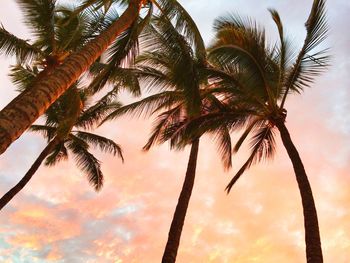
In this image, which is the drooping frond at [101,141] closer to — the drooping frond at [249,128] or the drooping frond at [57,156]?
the drooping frond at [57,156]

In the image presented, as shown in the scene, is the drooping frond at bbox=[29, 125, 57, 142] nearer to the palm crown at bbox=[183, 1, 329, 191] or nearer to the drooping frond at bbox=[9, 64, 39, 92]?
the drooping frond at bbox=[9, 64, 39, 92]

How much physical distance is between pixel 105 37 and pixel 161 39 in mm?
2460

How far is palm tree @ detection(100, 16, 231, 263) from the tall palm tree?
0.86 meters

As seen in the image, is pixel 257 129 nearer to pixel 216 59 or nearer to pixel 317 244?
pixel 216 59

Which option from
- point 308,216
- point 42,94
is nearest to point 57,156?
point 308,216

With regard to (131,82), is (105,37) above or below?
below

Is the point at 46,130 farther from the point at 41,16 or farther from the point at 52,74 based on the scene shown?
the point at 52,74

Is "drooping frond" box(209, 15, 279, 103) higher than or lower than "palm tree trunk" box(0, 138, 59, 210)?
higher

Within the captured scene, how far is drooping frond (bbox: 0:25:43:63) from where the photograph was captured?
11.2m

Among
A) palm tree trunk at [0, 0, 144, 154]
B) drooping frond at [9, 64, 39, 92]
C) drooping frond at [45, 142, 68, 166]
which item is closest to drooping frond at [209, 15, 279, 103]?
palm tree trunk at [0, 0, 144, 154]

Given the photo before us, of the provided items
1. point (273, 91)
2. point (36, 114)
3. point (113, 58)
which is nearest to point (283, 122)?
point (273, 91)

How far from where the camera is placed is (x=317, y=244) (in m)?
8.29

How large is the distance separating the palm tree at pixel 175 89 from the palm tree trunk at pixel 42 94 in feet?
6.23

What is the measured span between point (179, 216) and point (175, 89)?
413cm
